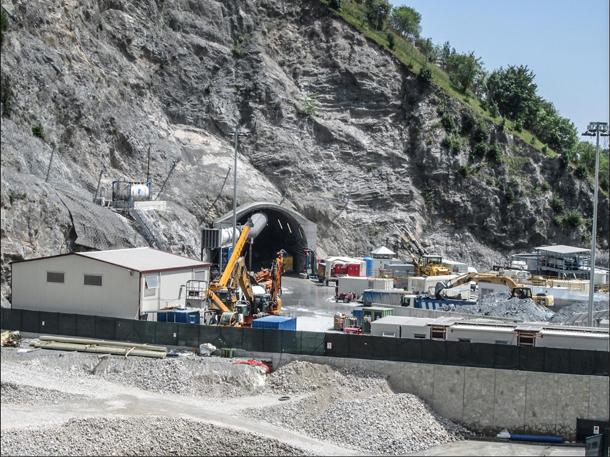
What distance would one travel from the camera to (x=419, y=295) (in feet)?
183

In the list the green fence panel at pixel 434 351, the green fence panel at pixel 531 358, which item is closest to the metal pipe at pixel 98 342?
the green fence panel at pixel 434 351

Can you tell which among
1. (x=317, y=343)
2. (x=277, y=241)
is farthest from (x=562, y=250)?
(x=317, y=343)

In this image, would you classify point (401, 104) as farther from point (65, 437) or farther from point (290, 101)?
point (65, 437)

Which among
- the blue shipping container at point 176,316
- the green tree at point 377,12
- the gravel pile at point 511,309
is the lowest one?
the blue shipping container at point 176,316

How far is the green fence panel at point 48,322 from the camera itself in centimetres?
4094

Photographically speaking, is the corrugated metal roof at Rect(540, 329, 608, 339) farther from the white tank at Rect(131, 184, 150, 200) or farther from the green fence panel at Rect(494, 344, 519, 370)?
the white tank at Rect(131, 184, 150, 200)

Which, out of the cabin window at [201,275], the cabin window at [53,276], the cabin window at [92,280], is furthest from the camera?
the cabin window at [201,275]

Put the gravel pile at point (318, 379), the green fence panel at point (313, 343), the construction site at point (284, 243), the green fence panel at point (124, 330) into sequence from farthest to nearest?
the green fence panel at point (124, 330), the green fence panel at point (313, 343), the gravel pile at point (318, 379), the construction site at point (284, 243)

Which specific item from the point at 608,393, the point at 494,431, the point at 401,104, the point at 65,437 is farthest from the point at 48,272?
the point at 401,104

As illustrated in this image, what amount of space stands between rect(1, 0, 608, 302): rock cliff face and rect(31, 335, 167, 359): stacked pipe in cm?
1862

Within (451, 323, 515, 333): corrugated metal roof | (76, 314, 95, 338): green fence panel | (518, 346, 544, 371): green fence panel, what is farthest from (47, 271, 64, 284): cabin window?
(518, 346, 544, 371): green fence panel

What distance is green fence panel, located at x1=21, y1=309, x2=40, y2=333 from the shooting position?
41.1m

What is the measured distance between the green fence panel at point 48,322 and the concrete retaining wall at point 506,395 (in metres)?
13.9

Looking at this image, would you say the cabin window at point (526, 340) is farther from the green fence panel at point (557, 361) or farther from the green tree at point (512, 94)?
the green tree at point (512, 94)
